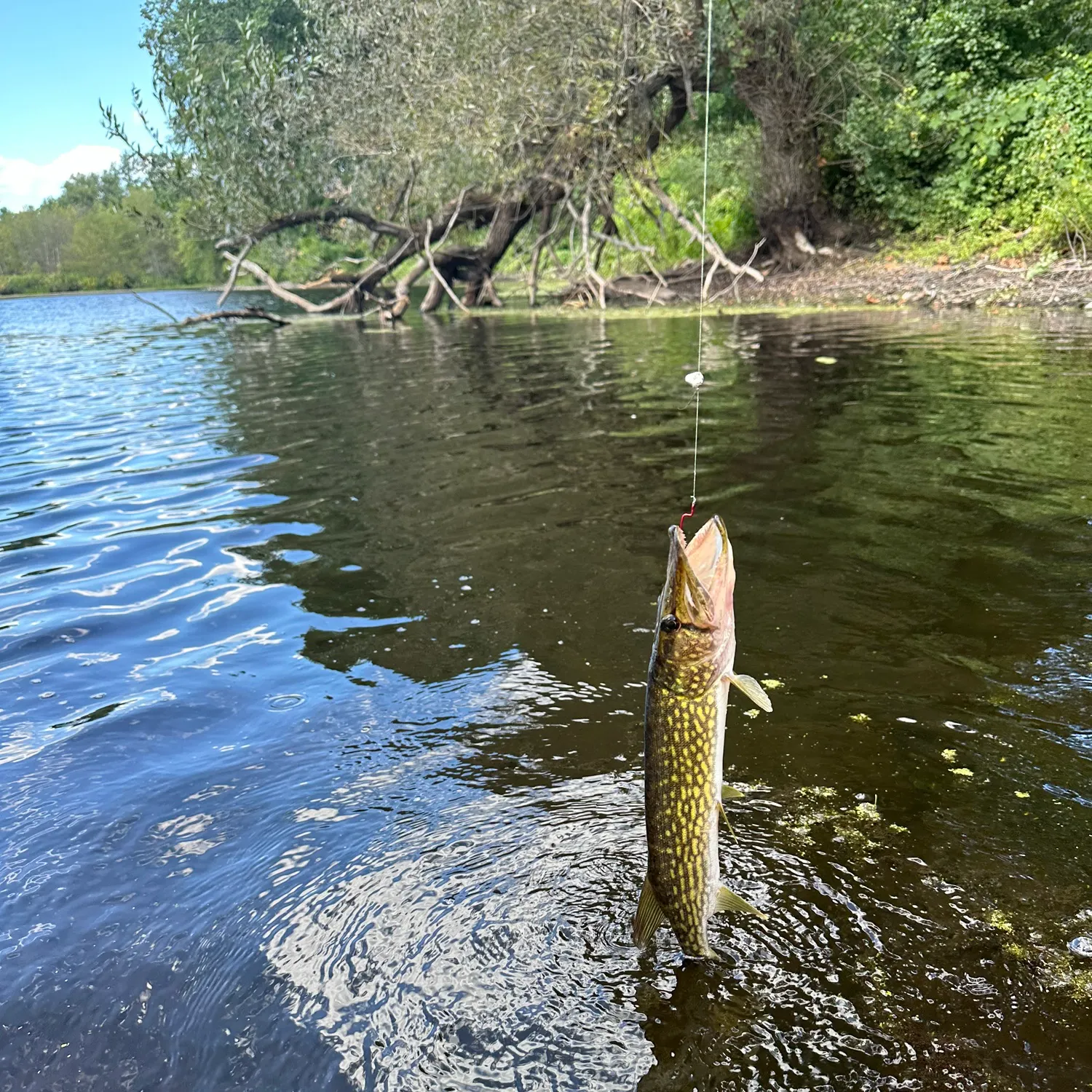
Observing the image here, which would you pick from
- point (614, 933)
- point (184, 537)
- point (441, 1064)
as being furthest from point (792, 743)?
point (184, 537)

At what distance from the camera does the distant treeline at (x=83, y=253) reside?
9406cm

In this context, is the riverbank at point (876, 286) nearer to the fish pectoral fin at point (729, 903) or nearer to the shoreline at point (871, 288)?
the shoreline at point (871, 288)

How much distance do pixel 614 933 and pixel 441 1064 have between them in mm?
777

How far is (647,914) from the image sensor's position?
3.00 meters

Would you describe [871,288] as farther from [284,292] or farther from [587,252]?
[284,292]

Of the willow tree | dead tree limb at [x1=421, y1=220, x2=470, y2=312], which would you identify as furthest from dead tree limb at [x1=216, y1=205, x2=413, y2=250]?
dead tree limb at [x1=421, y1=220, x2=470, y2=312]

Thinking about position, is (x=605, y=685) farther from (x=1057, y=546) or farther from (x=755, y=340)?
(x=755, y=340)

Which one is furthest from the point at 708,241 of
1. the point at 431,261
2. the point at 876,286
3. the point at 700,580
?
the point at 700,580

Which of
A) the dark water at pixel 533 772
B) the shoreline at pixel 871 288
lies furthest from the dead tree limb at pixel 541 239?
the dark water at pixel 533 772

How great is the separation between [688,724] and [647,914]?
685 mm

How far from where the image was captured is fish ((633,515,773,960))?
2.86 m

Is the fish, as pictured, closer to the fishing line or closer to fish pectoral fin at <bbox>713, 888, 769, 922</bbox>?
fish pectoral fin at <bbox>713, 888, 769, 922</bbox>

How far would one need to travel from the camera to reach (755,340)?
18.1 metres

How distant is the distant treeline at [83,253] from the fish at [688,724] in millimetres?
90371
